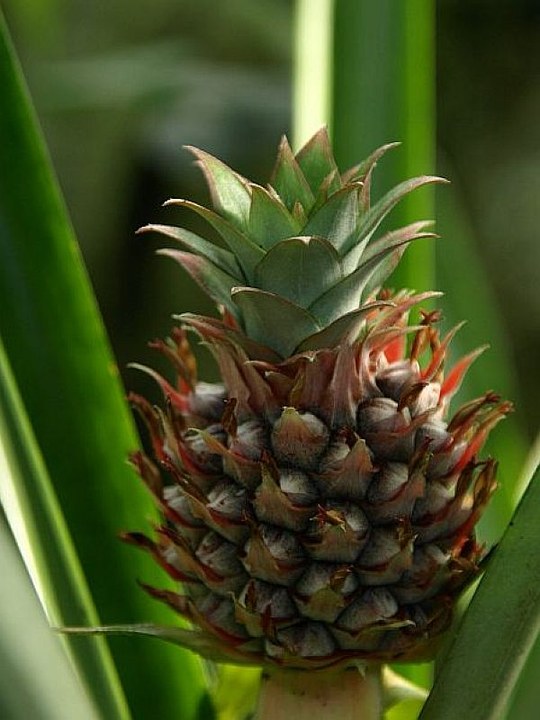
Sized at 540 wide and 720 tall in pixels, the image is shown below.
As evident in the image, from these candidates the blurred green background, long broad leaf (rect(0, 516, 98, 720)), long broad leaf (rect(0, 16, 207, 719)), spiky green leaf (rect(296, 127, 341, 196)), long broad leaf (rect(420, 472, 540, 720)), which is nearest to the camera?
long broad leaf (rect(0, 516, 98, 720))

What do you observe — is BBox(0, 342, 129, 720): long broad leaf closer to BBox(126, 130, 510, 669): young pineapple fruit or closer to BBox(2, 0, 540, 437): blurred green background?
BBox(126, 130, 510, 669): young pineapple fruit

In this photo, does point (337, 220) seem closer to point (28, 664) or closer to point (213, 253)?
point (213, 253)

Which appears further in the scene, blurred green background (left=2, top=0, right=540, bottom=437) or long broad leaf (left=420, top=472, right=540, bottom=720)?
blurred green background (left=2, top=0, right=540, bottom=437)

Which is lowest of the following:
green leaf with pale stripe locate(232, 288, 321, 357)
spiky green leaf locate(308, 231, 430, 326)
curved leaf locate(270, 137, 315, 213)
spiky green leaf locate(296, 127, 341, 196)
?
green leaf with pale stripe locate(232, 288, 321, 357)

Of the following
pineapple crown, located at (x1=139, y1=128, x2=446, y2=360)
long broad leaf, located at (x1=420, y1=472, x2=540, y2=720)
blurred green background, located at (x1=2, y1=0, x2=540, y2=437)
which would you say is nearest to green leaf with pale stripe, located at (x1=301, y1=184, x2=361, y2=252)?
pineapple crown, located at (x1=139, y1=128, x2=446, y2=360)

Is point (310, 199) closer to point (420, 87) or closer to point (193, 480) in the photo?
point (193, 480)

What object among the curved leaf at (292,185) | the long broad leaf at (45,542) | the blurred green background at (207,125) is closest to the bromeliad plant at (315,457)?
the curved leaf at (292,185)

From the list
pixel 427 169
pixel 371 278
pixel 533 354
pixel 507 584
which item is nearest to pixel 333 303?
pixel 371 278

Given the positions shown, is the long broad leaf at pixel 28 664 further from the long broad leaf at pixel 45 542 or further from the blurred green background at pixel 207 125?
the blurred green background at pixel 207 125
